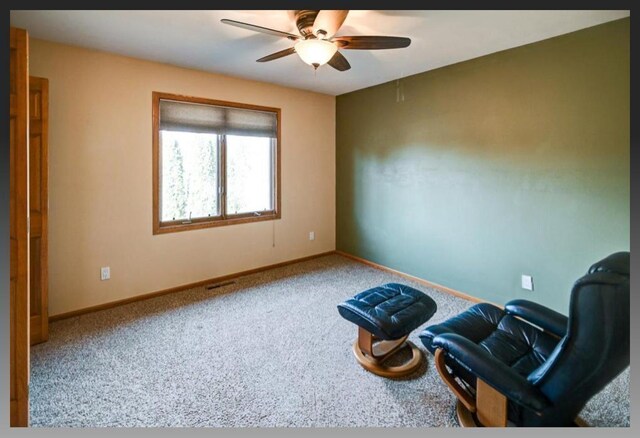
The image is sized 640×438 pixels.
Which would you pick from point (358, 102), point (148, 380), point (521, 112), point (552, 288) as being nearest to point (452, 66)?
point (521, 112)

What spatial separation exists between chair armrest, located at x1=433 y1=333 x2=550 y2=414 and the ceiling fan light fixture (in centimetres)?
172

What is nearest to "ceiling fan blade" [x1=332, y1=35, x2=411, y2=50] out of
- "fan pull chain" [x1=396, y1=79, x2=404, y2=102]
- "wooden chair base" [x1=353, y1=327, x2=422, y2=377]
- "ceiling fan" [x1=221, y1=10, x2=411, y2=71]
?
"ceiling fan" [x1=221, y1=10, x2=411, y2=71]

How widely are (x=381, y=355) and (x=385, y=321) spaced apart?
1.23ft

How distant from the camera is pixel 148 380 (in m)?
1.85

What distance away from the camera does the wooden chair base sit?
6.28 ft

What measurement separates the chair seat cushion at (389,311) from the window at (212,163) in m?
2.06

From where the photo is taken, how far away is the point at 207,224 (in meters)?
3.41

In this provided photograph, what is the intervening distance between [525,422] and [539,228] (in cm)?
177

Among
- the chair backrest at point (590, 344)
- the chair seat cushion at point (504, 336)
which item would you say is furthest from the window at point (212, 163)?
the chair backrest at point (590, 344)

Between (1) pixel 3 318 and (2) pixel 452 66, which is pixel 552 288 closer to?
(2) pixel 452 66

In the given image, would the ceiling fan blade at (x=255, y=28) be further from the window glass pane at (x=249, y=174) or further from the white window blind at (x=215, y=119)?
the window glass pane at (x=249, y=174)

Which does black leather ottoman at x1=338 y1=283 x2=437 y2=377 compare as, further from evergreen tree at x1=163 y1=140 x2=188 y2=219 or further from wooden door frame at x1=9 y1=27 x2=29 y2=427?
evergreen tree at x1=163 y1=140 x2=188 y2=219

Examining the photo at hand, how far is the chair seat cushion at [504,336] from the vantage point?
5.06 ft

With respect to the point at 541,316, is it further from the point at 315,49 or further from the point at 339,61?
the point at 339,61
